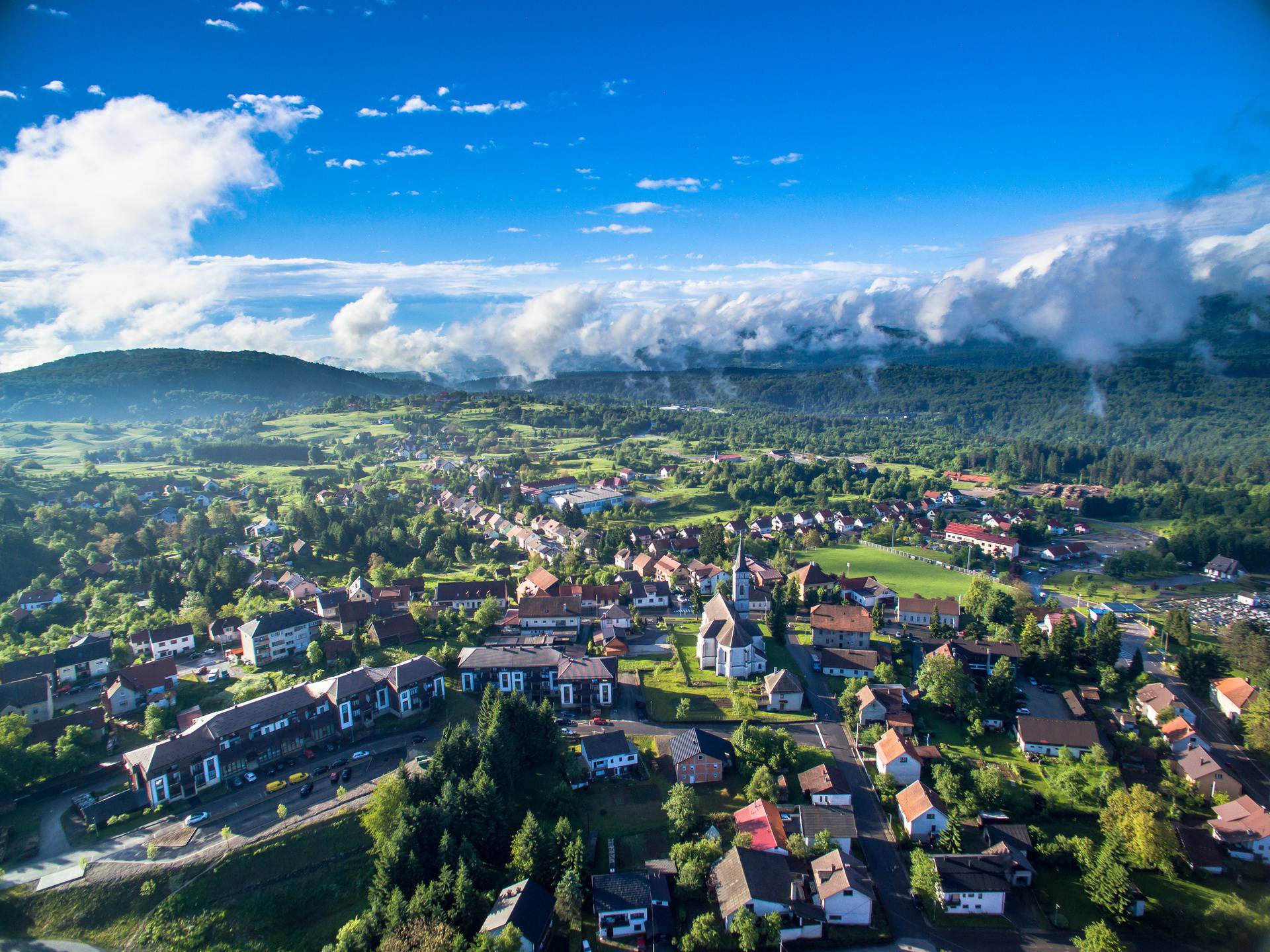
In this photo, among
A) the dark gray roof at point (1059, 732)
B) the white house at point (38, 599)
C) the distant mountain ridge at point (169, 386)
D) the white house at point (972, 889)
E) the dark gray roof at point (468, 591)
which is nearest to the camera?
the white house at point (972, 889)

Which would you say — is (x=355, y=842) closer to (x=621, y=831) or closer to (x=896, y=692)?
(x=621, y=831)

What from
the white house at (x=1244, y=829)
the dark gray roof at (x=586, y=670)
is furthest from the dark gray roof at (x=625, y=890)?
the white house at (x=1244, y=829)

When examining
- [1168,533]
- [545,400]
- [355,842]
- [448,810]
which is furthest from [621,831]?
→ [545,400]

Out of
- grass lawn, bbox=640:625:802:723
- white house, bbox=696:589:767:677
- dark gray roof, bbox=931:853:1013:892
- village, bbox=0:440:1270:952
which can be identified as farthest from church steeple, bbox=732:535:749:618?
dark gray roof, bbox=931:853:1013:892

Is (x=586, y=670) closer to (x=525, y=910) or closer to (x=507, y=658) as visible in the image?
(x=507, y=658)

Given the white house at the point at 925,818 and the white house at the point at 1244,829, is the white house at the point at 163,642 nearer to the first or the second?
the white house at the point at 925,818

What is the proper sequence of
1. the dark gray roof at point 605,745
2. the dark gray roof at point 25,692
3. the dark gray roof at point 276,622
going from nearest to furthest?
the dark gray roof at point 605,745
the dark gray roof at point 25,692
the dark gray roof at point 276,622

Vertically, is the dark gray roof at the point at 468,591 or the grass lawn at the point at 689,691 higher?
the dark gray roof at the point at 468,591
